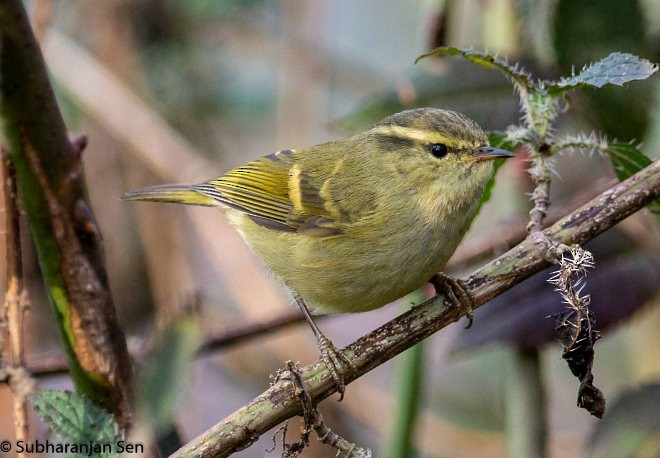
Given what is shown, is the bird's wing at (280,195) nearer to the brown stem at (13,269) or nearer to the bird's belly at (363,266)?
the bird's belly at (363,266)

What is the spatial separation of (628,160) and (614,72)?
258 mm

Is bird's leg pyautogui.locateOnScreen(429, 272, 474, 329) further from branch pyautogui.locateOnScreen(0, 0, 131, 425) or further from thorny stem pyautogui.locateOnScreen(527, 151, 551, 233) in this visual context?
branch pyautogui.locateOnScreen(0, 0, 131, 425)

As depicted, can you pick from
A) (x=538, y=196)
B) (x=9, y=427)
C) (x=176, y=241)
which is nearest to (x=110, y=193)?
(x=176, y=241)

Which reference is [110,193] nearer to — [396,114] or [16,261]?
[396,114]

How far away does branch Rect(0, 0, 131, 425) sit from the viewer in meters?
1.56

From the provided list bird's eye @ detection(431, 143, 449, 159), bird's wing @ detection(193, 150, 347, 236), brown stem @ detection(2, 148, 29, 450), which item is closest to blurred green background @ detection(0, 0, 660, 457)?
bird's eye @ detection(431, 143, 449, 159)

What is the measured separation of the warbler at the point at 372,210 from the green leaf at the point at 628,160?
1.44 ft

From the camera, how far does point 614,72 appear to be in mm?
1678

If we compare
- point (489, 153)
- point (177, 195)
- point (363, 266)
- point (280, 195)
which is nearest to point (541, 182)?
point (489, 153)

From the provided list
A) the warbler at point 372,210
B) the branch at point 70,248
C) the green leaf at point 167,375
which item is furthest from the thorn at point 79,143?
the warbler at point 372,210

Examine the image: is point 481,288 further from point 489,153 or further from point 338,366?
point 489,153

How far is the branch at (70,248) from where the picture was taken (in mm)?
1562

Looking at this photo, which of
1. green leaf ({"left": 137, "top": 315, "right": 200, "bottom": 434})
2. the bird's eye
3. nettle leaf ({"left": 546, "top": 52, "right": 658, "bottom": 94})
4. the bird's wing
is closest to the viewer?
green leaf ({"left": 137, "top": 315, "right": 200, "bottom": 434})

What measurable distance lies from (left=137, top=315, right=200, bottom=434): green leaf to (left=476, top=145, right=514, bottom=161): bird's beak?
101cm
